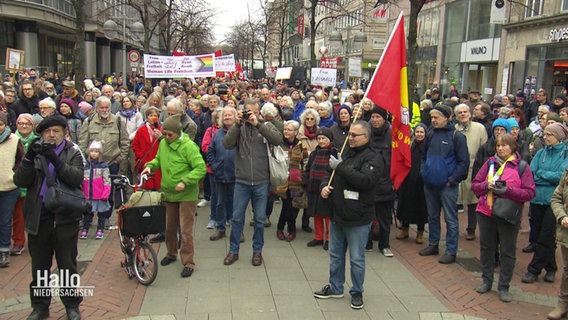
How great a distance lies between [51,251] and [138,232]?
96cm

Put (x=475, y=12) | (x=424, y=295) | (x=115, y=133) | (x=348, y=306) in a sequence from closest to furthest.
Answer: (x=348, y=306) < (x=424, y=295) < (x=115, y=133) < (x=475, y=12)

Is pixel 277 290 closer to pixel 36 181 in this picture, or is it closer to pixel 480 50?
pixel 36 181

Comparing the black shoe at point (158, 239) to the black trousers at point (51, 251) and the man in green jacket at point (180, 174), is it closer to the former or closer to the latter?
the man in green jacket at point (180, 174)

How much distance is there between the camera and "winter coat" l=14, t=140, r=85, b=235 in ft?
14.8

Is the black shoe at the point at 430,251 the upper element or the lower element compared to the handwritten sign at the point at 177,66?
lower

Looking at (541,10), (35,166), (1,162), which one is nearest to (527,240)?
(35,166)

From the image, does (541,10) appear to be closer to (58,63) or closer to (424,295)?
(424,295)

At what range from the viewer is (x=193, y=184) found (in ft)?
19.5

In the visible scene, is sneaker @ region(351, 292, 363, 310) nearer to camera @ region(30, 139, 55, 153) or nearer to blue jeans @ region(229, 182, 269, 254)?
blue jeans @ region(229, 182, 269, 254)

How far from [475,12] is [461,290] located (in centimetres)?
2769

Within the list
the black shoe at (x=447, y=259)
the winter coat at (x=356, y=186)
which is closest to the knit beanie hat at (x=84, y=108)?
the winter coat at (x=356, y=186)

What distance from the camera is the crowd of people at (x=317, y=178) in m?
5.02

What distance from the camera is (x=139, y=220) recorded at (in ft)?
18.1

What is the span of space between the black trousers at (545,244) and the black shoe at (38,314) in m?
5.50
